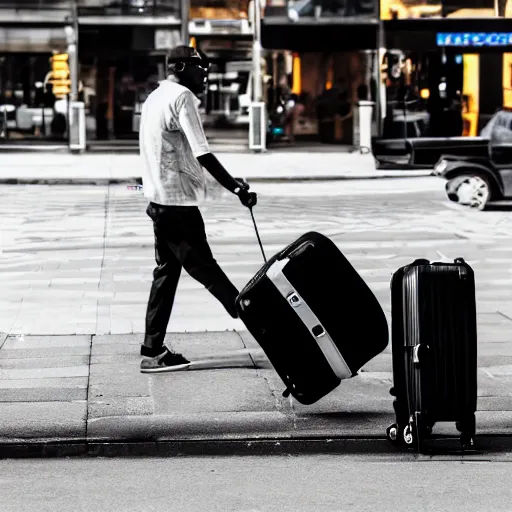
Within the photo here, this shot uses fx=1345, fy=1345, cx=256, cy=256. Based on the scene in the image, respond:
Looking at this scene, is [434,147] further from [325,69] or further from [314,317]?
[314,317]

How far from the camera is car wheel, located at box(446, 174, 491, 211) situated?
63.0 feet

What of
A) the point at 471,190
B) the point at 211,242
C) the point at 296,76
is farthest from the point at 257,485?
the point at 296,76

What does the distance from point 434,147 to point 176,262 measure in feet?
43.8

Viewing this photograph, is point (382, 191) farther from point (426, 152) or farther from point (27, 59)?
point (27, 59)

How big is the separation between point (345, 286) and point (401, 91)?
27.0m

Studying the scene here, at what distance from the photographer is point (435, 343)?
611 cm

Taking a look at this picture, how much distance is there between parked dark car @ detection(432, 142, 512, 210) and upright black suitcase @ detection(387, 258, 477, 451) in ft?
43.3

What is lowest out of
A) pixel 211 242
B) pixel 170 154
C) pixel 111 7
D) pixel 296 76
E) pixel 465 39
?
pixel 211 242

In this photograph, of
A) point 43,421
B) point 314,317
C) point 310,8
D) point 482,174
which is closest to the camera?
point 314,317

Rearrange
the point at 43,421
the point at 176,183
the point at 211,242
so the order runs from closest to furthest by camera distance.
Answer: the point at 43,421 < the point at 176,183 < the point at 211,242

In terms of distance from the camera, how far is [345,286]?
644 centimetres

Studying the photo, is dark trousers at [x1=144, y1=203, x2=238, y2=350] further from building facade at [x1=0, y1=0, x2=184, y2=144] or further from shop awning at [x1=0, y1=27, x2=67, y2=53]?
shop awning at [x1=0, y1=27, x2=67, y2=53]

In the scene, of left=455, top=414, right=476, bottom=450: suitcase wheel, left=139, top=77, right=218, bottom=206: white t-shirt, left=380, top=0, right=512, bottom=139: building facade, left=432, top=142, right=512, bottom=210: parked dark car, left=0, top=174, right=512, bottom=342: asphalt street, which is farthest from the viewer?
left=380, top=0, right=512, bottom=139: building facade

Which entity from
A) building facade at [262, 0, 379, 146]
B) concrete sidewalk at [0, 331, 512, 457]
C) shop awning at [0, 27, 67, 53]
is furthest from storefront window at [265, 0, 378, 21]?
concrete sidewalk at [0, 331, 512, 457]
